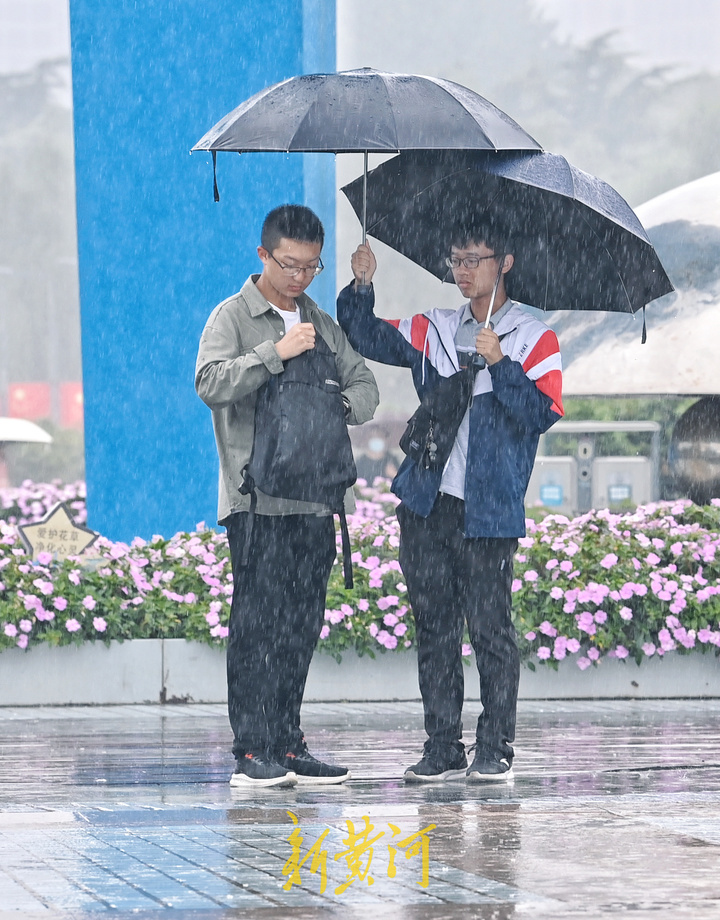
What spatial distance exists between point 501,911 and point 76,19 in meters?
7.58

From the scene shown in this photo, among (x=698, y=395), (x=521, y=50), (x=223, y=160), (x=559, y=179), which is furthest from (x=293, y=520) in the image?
(x=521, y=50)

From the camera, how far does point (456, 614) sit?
19.3ft

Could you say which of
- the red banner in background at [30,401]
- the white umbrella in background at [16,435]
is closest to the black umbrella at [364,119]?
the white umbrella in background at [16,435]

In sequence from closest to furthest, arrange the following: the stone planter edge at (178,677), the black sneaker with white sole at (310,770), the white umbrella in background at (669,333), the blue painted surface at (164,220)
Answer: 1. the black sneaker with white sole at (310,770)
2. the stone planter edge at (178,677)
3. the blue painted surface at (164,220)
4. the white umbrella in background at (669,333)

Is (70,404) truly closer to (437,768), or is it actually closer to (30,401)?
(30,401)

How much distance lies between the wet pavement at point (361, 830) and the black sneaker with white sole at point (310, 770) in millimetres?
71

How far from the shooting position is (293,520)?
560 centimetres

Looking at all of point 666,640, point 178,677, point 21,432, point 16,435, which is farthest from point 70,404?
point 666,640

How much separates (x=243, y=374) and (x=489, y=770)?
151 centimetres

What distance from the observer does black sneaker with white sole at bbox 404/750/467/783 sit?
228 inches

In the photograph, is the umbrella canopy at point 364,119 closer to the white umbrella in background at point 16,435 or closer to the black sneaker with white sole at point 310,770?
the black sneaker with white sole at point 310,770

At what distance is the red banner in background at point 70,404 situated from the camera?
59.3 feet

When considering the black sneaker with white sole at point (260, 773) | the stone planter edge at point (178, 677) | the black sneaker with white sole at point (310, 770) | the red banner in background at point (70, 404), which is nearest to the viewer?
the black sneaker with white sole at point (260, 773)

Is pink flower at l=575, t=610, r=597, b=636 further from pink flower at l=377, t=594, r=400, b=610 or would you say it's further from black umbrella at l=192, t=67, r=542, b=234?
black umbrella at l=192, t=67, r=542, b=234
